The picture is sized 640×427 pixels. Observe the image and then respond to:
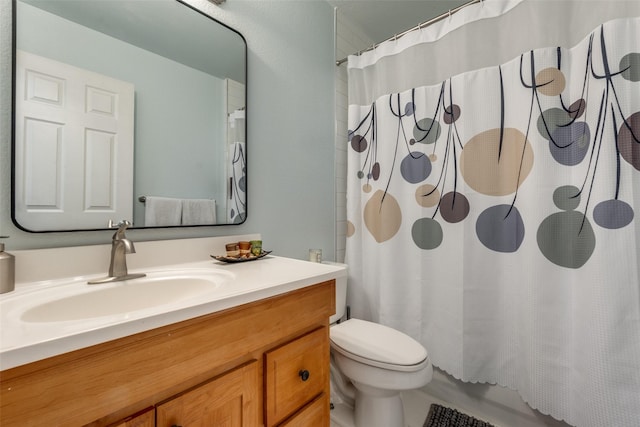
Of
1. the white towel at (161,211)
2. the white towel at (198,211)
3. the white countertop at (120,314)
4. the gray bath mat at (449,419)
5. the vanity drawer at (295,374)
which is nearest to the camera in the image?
the white countertop at (120,314)

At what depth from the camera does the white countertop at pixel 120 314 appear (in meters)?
0.42

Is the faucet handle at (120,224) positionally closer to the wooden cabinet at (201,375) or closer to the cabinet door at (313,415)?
the wooden cabinet at (201,375)

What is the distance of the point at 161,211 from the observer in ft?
3.37

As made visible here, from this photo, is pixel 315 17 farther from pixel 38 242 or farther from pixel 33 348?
pixel 33 348

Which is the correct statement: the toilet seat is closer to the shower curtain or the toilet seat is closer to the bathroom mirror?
the shower curtain

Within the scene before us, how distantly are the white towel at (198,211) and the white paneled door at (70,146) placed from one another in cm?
19

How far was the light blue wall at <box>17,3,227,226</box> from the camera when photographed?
0.84 m

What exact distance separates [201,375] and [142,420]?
0.12 metres

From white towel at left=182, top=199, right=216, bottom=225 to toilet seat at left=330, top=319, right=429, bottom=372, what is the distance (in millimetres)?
781

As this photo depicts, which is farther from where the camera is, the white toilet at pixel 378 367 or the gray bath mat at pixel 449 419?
the gray bath mat at pixel 449 419

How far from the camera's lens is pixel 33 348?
41 cm

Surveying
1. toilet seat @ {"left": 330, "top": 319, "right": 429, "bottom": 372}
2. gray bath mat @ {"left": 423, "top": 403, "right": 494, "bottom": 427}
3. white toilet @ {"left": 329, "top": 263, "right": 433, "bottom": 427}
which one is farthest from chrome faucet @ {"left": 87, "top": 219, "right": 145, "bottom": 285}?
gray bath mat @ {"left": 423, "top": 403, "right": 494, "bottom": 427}

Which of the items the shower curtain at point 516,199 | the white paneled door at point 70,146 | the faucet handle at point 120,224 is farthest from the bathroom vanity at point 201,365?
the shower curtain at point 516,199

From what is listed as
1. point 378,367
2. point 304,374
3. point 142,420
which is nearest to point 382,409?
point 378,367
